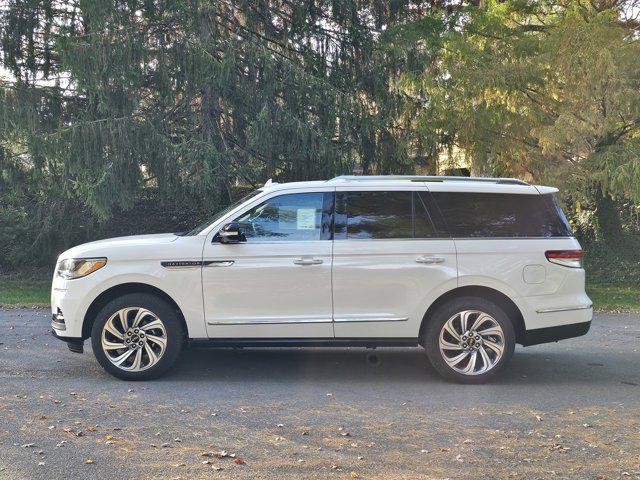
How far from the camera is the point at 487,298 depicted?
7.40 metres

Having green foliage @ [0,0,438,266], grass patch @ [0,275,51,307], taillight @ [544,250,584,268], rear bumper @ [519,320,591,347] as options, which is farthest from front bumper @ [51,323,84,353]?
green foliage @ [0,0,438,266]

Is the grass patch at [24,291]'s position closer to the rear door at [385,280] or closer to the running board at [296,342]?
the running board at [296,342]

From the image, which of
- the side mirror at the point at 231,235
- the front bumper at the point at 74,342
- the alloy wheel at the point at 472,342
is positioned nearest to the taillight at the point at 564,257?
the alloy wheel at the point at 472,342

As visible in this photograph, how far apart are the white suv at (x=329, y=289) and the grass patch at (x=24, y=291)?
7223mm

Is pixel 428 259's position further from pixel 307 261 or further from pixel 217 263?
pixel 217 263

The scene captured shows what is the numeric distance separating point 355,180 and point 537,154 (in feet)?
35.5

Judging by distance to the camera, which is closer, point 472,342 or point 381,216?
point 472,342

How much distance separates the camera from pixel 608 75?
49.7 feet

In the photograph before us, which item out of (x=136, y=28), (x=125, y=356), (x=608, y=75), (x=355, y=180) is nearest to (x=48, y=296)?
(x=136, y=28)

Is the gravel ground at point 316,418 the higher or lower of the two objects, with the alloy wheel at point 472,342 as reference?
lower

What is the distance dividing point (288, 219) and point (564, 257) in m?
2.72

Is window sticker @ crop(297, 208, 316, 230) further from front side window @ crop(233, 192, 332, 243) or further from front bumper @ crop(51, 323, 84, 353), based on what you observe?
front bumper @ crop(51, 323, 84, 353)

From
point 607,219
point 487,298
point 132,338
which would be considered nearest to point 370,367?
point 487,298

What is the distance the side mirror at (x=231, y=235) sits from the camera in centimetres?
724
